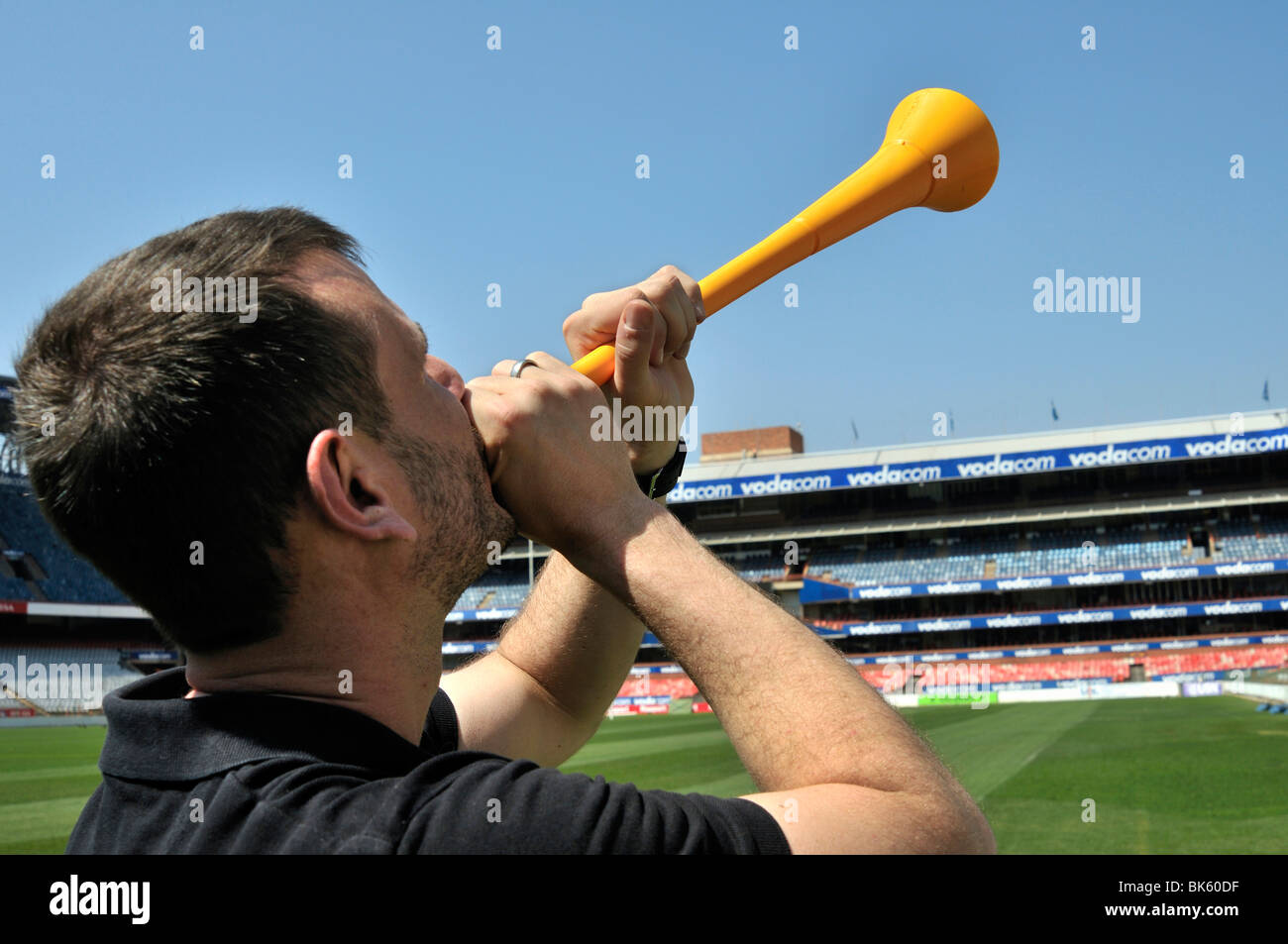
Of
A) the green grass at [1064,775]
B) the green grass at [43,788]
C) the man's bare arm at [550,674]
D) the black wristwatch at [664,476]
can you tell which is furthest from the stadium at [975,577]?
the black wristwatch at [664,476]

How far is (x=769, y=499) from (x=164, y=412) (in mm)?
53321

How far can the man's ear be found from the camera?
1246 mm

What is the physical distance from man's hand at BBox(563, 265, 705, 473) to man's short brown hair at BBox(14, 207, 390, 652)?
362mm

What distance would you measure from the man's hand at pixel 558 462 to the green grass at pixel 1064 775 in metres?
1.72

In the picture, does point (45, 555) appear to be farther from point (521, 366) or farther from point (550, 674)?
point (521, 366)

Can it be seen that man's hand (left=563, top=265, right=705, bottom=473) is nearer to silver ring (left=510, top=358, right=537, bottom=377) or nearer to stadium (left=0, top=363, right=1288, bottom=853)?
silver ring (left=510, top=358, right=537, bottom=377)

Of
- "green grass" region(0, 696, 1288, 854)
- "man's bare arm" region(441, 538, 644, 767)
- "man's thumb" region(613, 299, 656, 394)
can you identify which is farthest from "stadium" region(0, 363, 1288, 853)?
"man's thumb" region(613, 299, 656, 394)

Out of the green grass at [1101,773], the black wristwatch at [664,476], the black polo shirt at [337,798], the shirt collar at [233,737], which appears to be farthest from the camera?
the green grass at [1101,773]

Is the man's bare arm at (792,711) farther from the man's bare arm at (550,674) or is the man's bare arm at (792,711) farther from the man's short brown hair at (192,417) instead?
the man's bare arm at (550,674)

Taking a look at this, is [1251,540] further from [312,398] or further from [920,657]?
[312,398]

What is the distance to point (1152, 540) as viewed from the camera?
45844mm

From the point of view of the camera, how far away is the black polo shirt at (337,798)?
43.9 inches
